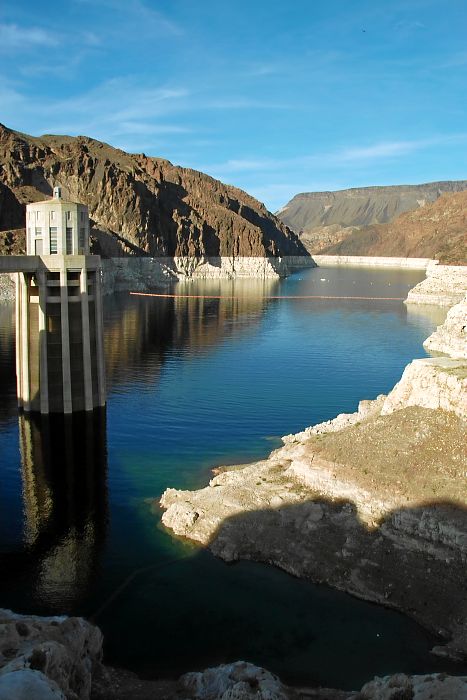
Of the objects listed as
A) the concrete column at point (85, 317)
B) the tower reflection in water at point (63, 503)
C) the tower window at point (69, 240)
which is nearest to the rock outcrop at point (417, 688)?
the tower reflection in water at point (63, 503)

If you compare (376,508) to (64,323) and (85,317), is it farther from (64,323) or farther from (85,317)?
(64,323)

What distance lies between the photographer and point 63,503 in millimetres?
41344

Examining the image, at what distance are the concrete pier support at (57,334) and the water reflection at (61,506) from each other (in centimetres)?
184

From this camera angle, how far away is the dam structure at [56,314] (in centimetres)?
5312

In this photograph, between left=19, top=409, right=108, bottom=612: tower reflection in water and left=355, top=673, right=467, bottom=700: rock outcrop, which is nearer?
left=355, top=673, right=467, bottom=700: rock outcrop

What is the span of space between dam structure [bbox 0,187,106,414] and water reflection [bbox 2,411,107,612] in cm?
231

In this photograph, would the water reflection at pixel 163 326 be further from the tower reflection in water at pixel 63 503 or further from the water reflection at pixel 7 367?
the tower reflection in water at pixel 63 503

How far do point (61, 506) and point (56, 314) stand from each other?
18.1 m

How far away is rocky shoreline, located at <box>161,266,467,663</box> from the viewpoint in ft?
95.9

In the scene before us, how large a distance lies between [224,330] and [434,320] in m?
45.1

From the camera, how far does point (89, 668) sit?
20.9m

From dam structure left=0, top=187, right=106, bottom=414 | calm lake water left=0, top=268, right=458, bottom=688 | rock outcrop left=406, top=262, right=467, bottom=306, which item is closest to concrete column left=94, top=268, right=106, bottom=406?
dam structure left=0, top=187, right=106, bottom=414

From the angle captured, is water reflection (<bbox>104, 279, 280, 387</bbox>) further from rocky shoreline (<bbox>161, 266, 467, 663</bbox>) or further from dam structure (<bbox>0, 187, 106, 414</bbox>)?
rocky shoreline (<bbox>161, 266, 467, 663</bbox>)

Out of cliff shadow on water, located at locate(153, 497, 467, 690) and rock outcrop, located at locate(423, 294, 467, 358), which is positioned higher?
rock outcrop, located at locate(423, 294, 467, 358)
